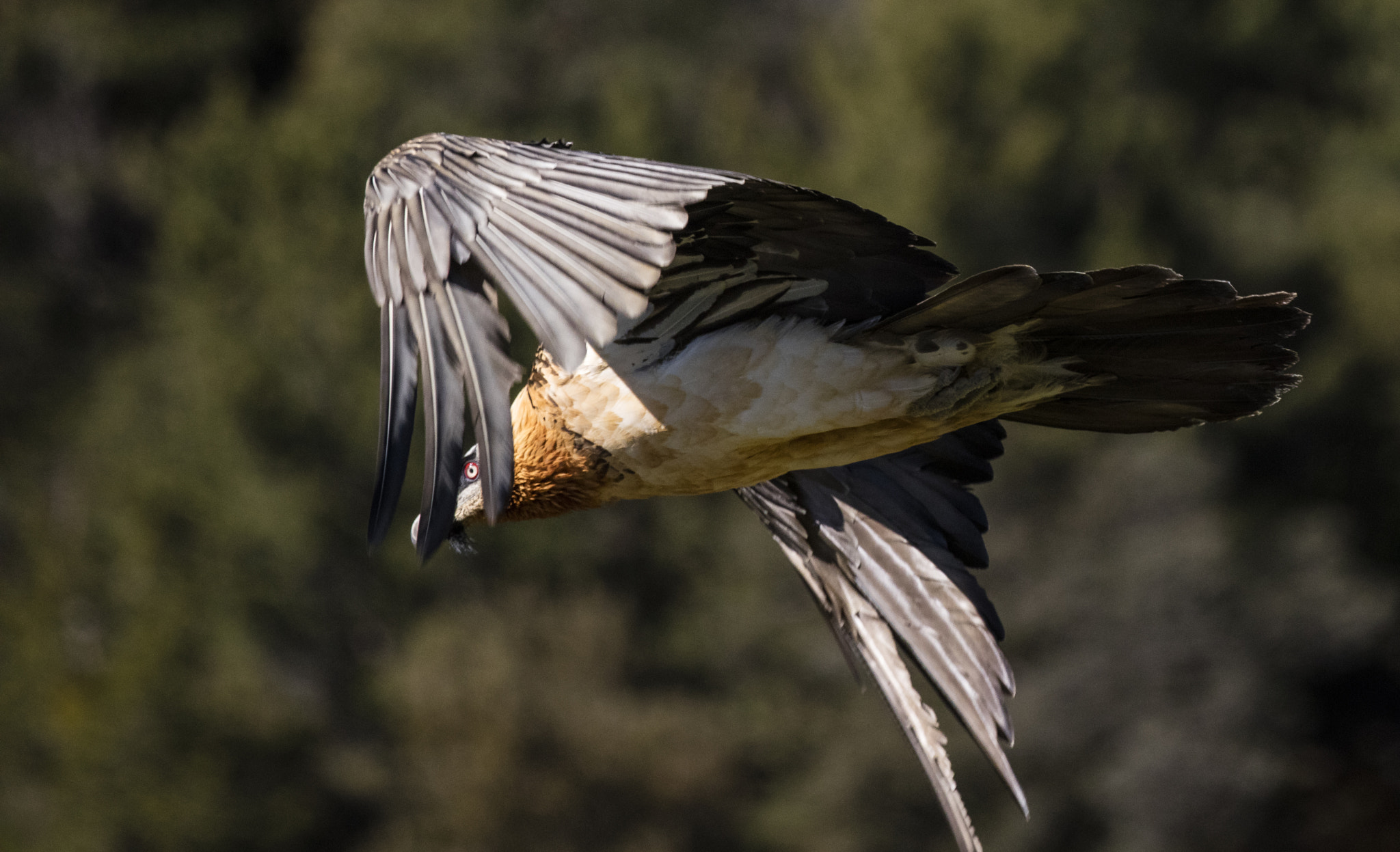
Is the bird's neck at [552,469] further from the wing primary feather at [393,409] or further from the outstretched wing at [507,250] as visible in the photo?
the wing primary feather at [393,409]

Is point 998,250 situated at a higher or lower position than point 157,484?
higher

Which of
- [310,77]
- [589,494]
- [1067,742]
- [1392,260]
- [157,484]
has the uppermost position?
[310,77]

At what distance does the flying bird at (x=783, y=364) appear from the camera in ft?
10.2

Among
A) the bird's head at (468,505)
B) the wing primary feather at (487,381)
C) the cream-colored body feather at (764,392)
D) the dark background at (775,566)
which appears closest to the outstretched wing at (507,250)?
the wing primary feather at (487,381)

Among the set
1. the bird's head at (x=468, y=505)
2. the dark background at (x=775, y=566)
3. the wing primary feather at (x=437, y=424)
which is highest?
the dark background at (x=775, y=566)

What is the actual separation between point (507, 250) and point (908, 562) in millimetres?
1757

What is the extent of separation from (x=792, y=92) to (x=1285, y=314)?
90.9 ft

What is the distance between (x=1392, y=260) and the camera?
21453 millimetres

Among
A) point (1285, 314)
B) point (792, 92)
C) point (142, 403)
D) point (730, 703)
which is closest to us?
point (1285, 314)

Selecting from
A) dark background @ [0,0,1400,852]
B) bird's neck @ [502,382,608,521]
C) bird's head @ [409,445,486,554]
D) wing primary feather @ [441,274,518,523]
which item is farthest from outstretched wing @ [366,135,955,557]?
dark background @ [0,0,1400,852]

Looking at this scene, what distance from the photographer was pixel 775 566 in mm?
19781

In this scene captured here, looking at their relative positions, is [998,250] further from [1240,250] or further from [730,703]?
[730,703]

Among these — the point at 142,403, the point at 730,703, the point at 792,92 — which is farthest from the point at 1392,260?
the point at 142,403

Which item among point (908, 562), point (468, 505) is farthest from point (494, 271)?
point (908, 562)
